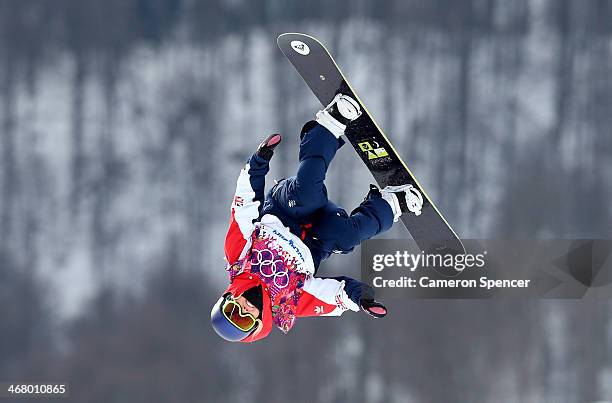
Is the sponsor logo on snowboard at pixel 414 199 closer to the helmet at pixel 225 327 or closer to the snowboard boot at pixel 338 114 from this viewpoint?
the snowboard boot at pixel 338 114

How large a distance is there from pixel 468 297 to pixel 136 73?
2.98 m

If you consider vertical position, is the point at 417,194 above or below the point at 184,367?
above

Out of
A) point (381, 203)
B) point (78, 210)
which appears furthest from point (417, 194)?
point (78, 210)

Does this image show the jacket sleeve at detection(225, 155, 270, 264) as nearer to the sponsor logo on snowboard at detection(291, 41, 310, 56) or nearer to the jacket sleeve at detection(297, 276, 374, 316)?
the jacket sleeve at detection(297, 276, 374, 316)

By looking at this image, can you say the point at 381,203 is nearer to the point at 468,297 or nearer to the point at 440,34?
the point at 468,297

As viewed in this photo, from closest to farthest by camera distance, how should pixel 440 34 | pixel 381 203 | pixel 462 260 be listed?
pixel 381 203 < pixel 462 260 < pixel 440 34

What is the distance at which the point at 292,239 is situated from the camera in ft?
10.9

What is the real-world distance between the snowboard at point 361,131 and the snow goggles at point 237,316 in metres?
1.12

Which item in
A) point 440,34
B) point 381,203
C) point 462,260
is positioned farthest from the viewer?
point 440,34

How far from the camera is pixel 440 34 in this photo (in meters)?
5.50

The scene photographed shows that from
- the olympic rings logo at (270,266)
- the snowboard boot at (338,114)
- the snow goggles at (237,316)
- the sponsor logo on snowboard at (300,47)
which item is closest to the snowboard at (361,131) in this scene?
the sponsor logo on snowboard at (300,47)

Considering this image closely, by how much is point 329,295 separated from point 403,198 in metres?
0.68

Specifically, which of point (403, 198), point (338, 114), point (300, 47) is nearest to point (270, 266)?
point (338, 114)

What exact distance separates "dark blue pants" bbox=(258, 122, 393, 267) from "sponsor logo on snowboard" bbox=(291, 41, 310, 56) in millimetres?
528
